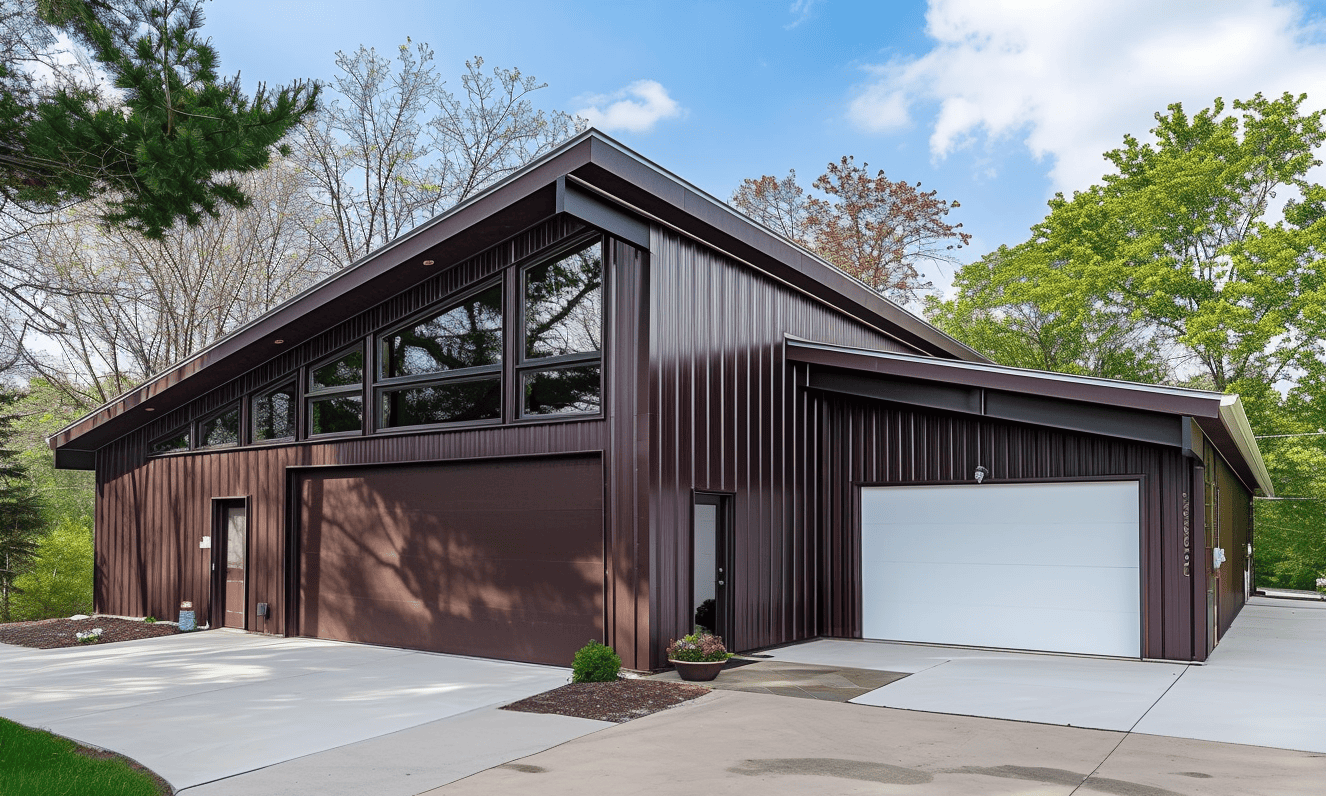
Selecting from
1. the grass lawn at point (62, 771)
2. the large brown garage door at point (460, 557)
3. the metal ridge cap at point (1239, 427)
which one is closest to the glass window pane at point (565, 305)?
the large brown garage door at point (460, 557)

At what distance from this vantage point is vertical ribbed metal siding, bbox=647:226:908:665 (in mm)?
9484

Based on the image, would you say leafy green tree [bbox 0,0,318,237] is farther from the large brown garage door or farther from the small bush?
the small bush

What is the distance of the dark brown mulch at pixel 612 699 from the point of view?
756 centimetres

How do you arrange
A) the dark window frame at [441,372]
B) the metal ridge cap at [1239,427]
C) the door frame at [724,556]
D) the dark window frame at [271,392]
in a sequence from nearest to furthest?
the metal ridge cap at [1239,427], the door frame at [724,556], the dark window frame at [441,372], the dark window frame at [271,392]

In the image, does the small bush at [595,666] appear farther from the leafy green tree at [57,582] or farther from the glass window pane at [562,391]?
the leafy green tree at [57,582]

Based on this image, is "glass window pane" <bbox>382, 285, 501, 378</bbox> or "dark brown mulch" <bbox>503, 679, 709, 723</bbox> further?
"glass window pane" <bbox>382, 285, 501, 378</bbox>

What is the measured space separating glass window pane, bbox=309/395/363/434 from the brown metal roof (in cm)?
94

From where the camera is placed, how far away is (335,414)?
41.2ft

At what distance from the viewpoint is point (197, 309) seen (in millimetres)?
22078

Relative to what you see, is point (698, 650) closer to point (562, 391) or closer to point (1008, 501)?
point (562, 391)

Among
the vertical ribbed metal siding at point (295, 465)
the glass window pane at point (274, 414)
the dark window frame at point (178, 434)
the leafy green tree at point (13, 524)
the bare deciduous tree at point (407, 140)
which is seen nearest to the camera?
the vertical ribbed metal siding at point (295, 465)

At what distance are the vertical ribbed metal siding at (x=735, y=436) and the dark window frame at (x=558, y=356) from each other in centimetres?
57

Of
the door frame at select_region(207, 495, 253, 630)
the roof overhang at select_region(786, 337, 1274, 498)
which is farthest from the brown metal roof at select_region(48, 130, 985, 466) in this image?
the door frame at select_region(207, 495, 253, 630)

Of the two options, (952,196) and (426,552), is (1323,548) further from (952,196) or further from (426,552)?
(426,552)
